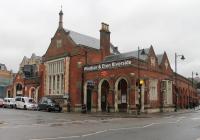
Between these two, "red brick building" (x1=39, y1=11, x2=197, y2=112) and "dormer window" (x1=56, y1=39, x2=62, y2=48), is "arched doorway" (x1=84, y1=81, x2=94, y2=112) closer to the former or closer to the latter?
"red brick building" (x1=39, y1=11, x2=197, y2=112)

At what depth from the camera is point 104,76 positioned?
44688mm

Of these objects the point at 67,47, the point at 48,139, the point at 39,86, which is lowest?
the point at 48,139

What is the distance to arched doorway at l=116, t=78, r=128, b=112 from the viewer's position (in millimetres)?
43344

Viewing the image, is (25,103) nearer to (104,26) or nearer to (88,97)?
(88,97)

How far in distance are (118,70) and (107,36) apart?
1091 centimetres

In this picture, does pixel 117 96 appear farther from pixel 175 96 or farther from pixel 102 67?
pixel 175 96

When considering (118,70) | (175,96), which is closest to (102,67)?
(118,70)

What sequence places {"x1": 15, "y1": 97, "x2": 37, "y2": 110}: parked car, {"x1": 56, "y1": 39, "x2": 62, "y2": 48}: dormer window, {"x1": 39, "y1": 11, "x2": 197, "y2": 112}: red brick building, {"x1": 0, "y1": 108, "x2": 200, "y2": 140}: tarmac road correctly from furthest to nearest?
{"x1": 56, "y1": 39, "x2": 62, "y2": 48}: dormer window
{"x1": 15, "y1": 97, "x2": 37, "y2": 110}: parked car
{"x1": 39, "y1": 11, "x2": 197, "y2": 112}: red brick building
{"x1": 0, "y1": 108, "x2": 200, "y2": 140}: tarmac road

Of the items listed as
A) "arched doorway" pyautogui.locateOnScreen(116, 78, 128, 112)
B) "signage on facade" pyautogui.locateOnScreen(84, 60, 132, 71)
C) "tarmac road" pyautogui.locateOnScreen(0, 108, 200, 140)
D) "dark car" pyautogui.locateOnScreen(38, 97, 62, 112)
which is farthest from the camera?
"dark car" pyautogui.locateOnScreen(38, 97, 62, 112)

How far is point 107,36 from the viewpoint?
52219 millimetres

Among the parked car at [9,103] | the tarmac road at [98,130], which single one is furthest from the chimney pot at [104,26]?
the tarmac road at [98,130]

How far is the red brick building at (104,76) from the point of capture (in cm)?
4216

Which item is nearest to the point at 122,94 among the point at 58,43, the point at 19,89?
the point at 58,43

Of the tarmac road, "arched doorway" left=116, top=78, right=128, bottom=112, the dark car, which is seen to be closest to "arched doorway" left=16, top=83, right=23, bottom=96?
the dark car
